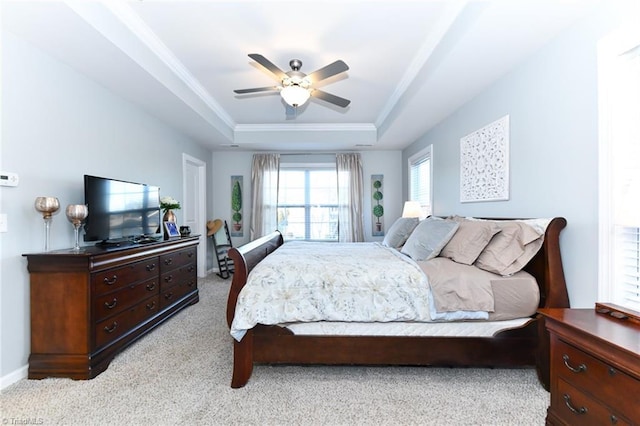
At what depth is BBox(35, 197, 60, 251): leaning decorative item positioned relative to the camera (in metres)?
2.07

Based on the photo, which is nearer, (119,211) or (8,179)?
(8,179)

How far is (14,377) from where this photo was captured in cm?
198

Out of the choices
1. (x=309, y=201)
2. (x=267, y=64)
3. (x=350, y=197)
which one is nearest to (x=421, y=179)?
(x=350, y=197)

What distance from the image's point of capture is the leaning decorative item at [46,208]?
6.78ft

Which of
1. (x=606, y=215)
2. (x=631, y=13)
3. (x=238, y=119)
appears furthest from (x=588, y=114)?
(x=238, y=119)

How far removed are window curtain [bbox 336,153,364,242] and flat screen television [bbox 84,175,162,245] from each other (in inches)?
127

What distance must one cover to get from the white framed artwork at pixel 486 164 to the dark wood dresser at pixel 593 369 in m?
1.48

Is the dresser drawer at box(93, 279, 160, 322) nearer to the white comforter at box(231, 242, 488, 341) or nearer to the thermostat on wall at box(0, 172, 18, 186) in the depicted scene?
the thermostat on wall at box(0, 172, 18, 186)

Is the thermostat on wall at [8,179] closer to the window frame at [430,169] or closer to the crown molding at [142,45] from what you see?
the crown molding at [142,45]

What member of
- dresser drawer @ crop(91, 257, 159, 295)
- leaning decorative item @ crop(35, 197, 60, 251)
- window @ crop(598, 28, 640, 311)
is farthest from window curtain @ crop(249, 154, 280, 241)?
window @ crop(598, 28, 640, 311)

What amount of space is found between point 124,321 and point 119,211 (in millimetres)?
965

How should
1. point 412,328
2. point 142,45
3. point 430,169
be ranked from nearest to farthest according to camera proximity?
point 412,328, point 142,45, point 430,169

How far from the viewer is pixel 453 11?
206 centimetres

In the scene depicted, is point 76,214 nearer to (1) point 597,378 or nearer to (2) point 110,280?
(2) point 110,280
